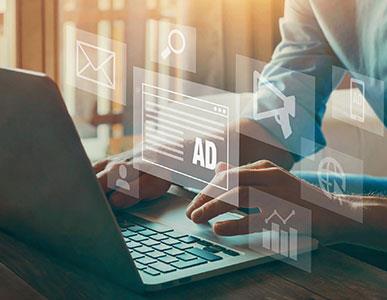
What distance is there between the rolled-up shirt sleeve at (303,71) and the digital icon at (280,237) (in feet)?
1.43

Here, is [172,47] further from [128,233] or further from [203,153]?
[128,233]

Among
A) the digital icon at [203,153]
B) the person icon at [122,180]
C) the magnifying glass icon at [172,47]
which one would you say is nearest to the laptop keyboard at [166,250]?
the person icon at [122,180]

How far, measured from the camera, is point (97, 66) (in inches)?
115

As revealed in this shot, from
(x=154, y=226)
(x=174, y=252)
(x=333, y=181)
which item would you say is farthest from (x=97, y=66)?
(x=174, y=252)

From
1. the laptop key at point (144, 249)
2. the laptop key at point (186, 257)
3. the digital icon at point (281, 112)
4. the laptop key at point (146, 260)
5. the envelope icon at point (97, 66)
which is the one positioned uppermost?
the digital icon at point (281, 112)

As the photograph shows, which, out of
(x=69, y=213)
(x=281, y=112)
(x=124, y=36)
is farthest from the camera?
(x=124, y=36)

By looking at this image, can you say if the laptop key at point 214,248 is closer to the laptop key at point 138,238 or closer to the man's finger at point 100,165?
the laptop key at point 138,238

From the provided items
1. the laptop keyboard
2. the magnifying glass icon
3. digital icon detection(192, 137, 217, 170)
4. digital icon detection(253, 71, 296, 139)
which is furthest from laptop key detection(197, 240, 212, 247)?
the magnifying glass icon

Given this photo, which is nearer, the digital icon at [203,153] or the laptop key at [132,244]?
the laptop key at [132,244]

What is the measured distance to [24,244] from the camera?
2.49 feet

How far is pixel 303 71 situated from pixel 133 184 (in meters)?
→ 0.47

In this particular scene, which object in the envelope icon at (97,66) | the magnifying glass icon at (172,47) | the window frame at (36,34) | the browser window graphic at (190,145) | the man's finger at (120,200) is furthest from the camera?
the magnifying glass icon at (172,47)

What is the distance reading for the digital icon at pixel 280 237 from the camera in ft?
2.31

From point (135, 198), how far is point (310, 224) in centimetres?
22
